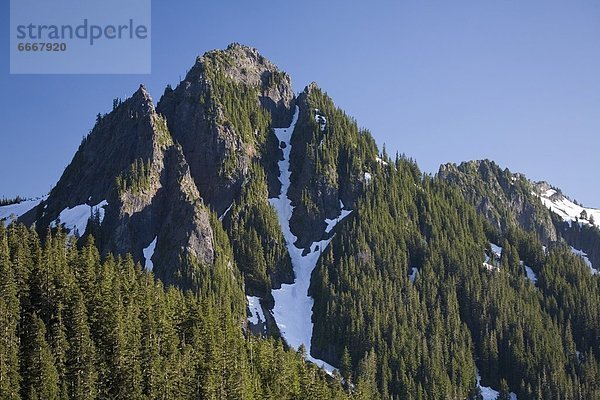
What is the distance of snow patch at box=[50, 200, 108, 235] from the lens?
18375 cm

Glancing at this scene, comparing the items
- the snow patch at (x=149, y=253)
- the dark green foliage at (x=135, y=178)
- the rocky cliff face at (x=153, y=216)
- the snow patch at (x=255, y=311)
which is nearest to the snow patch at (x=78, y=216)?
the rocky cliff face at (x=153, y=216)

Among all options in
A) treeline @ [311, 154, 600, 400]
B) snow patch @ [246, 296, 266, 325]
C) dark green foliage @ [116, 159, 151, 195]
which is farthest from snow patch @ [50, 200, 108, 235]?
treeline @ [311, 154, 600, 400]

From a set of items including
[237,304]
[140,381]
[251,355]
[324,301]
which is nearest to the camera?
[140,381]

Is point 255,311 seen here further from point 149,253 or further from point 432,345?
point 432,345

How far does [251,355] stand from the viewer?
116188 mm

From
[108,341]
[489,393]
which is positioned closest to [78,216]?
[108,341]

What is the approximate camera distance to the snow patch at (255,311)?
581ft

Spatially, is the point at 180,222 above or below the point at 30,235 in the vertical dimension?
above

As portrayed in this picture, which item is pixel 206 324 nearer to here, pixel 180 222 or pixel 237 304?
pixel 237 304

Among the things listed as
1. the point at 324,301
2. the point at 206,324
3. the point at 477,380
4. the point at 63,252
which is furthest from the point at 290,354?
the point at 477,380

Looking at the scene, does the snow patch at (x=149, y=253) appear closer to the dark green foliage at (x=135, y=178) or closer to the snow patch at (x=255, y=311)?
the dark green foliage at (x=135, y=178)

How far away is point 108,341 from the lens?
3600 inches

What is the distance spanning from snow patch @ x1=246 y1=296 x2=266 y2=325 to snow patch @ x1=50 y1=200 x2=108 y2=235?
44.4 metres

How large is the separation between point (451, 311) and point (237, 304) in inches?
2376
